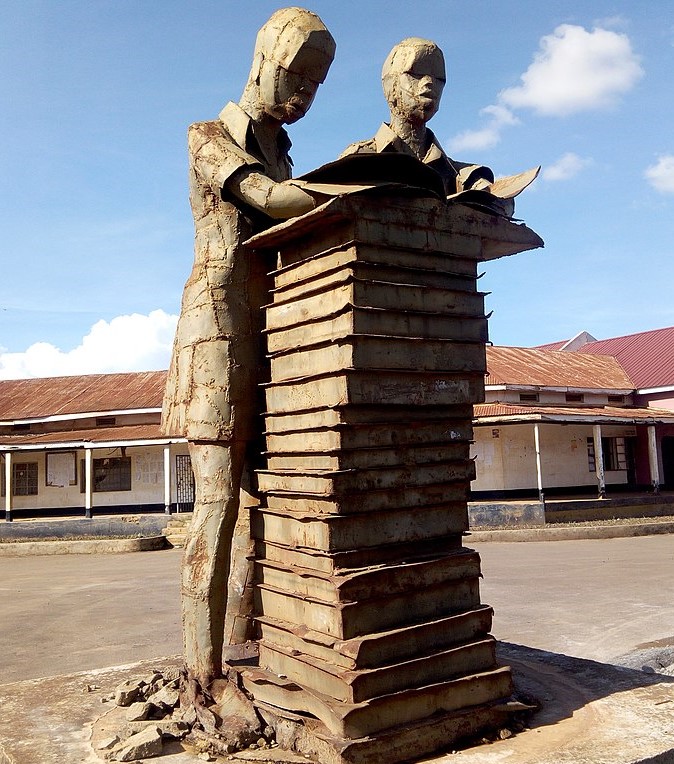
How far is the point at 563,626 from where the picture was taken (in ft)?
23.6

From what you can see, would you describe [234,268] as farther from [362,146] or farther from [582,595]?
[582,595]

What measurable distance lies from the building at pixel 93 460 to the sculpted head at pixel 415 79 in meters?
18.2

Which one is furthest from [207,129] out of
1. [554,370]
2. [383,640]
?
[554,370]

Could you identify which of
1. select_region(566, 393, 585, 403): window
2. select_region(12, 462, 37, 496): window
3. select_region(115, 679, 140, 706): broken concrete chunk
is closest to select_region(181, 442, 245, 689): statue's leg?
select_region(115, 679, 140, 706): broken concrete chunk

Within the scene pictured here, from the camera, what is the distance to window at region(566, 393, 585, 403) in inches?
875

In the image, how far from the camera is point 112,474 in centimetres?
2203

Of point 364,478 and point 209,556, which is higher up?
point 364,478

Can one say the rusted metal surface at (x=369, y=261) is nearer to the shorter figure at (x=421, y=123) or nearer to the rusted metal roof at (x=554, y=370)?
the shorter figure at (x=421, y=123)

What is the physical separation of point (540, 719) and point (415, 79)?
264 cm

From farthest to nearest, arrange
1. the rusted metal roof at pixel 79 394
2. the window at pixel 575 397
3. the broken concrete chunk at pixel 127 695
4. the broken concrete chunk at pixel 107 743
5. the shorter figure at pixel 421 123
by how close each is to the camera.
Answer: the window at pixel 575 397, the rusted metal roof at pixel 79 394, the broken concrete chunk at pixel 127 695, the shorter figure at pixel 421 123, the broken concrete chunk at pixel 107 743

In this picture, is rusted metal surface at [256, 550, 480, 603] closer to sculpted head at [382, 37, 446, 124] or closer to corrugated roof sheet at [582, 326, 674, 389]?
sculpted head at [382, 37, 446, 124]

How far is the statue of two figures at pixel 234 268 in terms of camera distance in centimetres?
307

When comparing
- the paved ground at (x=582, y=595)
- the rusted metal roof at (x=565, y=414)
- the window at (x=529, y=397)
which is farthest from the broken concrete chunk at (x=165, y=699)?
the window at (x=529, y=397)

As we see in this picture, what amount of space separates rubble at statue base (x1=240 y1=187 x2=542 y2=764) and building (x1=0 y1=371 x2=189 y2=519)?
717 inches
